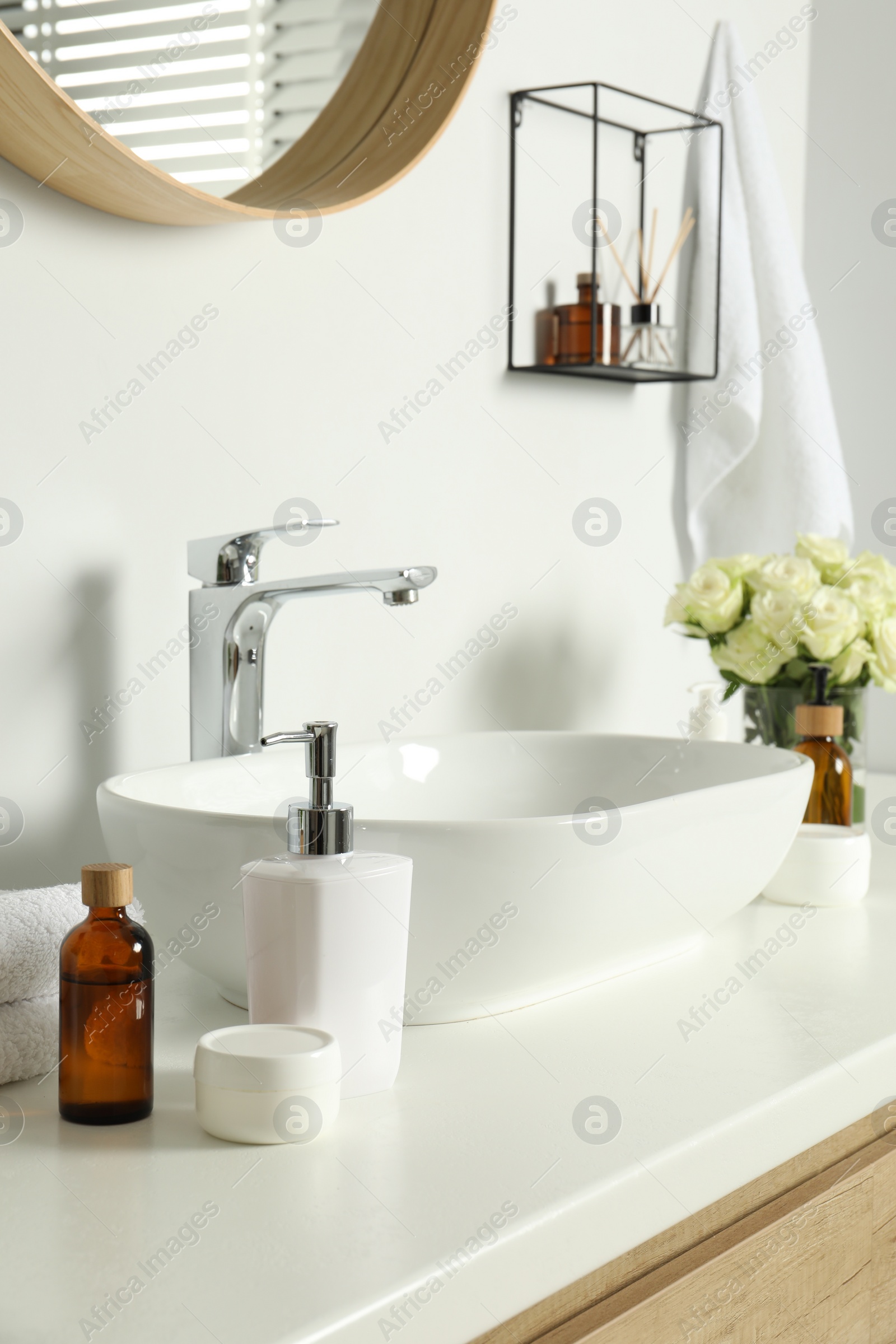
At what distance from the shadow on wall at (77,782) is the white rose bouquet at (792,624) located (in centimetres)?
58

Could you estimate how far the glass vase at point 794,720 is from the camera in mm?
1230

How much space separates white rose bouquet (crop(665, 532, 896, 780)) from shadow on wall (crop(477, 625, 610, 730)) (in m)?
0.13

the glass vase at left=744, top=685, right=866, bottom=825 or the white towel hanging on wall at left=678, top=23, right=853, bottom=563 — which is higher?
the white towel hanging on wall at left=678, top=23, right=853, bottom=563

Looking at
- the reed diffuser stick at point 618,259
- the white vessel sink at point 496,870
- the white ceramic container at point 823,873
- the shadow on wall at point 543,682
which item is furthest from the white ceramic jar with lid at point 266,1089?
the reed diffuser stick at point 618,259

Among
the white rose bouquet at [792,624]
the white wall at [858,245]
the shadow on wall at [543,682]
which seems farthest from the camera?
the white wall at [858,245]

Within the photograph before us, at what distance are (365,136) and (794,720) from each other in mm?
648

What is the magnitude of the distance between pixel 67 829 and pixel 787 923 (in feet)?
1.75

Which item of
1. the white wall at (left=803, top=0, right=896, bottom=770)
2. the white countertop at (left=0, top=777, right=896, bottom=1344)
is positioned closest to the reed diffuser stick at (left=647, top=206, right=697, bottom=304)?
the white wall at (left=803, top=0, right=896, bottom=770)

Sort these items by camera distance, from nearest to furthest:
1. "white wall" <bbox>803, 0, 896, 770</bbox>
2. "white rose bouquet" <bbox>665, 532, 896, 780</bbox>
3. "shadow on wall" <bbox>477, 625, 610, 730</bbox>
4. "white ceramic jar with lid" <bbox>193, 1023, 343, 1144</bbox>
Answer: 1. "white ceramic jar with lid" <bbox>193, 1023, 343, 1144</bbox>
2. "white rose bouquet" <bbox>665, 532, 896, 780</bbox>
3. "shadow on wall" <bbox>477, 625, 610, 730</bbox>
4. "white wall" <bbox>803, 0, 896, 770</bbox>

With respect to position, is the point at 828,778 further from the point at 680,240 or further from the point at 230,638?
the point at 680,240

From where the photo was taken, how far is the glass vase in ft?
4.04

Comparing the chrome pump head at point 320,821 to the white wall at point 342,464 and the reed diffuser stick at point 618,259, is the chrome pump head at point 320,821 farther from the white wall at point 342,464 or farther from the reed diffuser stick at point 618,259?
the reed diffuser stick at point 618,259

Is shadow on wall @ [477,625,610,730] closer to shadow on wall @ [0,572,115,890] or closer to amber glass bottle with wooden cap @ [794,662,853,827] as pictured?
amber glass bottle with wooden cap @ [794,662,853,827]

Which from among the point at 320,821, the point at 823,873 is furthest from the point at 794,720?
the point at 320,821
